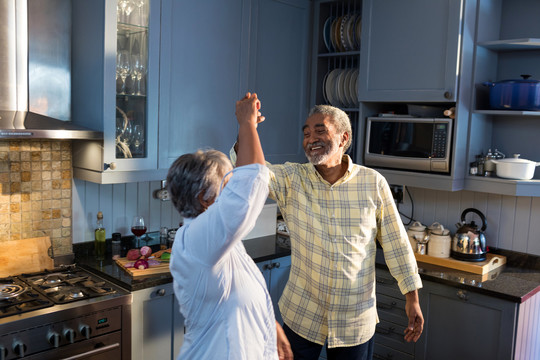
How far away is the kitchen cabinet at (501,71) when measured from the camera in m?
2.80

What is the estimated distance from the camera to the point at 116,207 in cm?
288

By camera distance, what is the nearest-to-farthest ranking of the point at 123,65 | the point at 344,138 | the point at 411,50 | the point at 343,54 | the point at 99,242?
the point at 344,138
the point at 123,65
the point at 99,242
the point at 411,50
the point at 343,54

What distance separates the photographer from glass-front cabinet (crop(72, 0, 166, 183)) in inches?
95.7

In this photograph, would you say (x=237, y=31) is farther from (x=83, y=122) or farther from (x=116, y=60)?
(x=83, y=122)

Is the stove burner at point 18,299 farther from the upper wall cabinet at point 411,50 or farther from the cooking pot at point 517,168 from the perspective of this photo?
the cooking pot at point 517,168

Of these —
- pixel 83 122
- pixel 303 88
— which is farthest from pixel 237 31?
pixel 83 122

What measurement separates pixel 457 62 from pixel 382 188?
0.96 meters

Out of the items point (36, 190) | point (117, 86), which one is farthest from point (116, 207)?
point (117, 86)

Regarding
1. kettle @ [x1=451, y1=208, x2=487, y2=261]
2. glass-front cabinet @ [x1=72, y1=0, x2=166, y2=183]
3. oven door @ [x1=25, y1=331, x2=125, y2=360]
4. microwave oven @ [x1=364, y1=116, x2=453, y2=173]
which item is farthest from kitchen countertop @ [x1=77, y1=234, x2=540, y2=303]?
microwave oven @ [x1=364, y1=116, x2=453, y2=173]

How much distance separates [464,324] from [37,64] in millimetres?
2386

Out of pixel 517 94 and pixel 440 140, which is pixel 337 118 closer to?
pixel 440 140

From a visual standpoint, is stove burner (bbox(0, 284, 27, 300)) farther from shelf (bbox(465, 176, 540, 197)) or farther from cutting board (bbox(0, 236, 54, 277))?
shelf (bbox(465, 176, 540, 197))

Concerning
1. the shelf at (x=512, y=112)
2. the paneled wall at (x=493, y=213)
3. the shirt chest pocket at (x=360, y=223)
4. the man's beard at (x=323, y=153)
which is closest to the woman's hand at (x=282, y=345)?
the shirt chest pocket at (x=360, y=223)

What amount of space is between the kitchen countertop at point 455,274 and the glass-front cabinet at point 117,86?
432 mm
